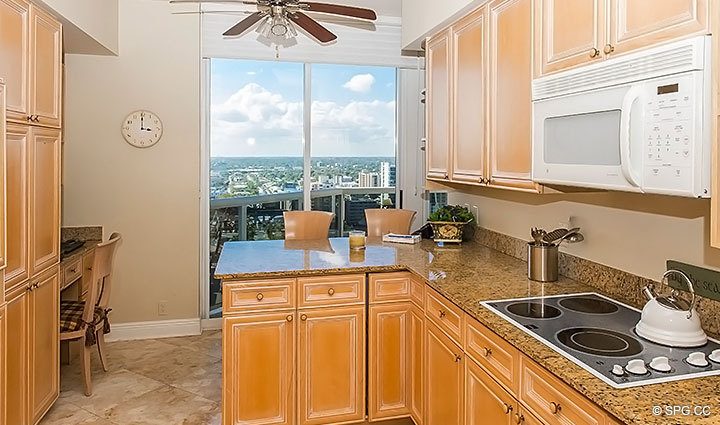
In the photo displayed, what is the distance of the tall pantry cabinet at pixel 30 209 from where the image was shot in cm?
257

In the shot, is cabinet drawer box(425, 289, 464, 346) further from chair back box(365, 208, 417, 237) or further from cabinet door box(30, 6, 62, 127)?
cabinet door box(30, 6, 62, 127)

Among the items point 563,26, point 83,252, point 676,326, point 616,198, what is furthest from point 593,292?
point 83,252

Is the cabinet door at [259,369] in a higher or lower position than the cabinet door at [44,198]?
lower

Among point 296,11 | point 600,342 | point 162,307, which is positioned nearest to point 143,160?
point 162,307

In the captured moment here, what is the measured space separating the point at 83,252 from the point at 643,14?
382 centimetres

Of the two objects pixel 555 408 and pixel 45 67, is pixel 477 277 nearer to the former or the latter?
pixel 555 408

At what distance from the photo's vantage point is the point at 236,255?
3121mm

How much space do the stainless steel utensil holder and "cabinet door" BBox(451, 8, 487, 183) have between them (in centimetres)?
52

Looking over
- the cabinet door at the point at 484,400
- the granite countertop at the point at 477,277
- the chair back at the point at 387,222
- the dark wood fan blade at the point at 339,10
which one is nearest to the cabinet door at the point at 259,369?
the granite countertop at the point at 477,277

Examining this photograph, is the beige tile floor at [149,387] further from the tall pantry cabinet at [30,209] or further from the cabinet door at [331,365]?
the cabinet door at [331,365]

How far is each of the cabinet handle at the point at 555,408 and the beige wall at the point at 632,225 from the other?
0.78 meters

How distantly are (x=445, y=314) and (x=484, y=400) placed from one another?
47cm

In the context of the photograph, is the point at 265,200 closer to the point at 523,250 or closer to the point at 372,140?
the point at 372,140

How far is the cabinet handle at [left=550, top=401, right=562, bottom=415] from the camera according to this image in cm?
151
